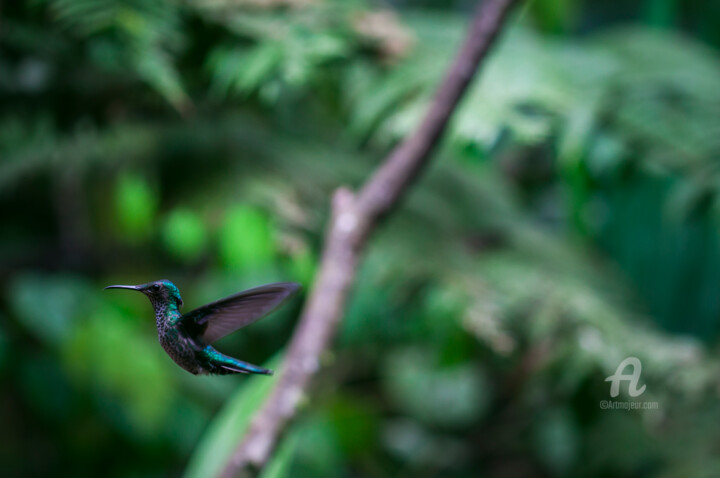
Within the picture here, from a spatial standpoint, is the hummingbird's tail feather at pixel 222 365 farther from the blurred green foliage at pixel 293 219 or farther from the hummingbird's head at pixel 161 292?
the blurred green foliage at pixel 293 219

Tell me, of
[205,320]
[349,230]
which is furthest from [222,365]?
[349,230]

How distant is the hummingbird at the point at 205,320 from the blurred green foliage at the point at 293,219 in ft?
1.07

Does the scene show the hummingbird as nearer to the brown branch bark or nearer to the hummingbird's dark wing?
the hummingbird's dark wing

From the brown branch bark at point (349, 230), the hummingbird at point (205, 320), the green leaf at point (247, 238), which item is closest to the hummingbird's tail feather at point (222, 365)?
the hummingbird at point (205, 320)

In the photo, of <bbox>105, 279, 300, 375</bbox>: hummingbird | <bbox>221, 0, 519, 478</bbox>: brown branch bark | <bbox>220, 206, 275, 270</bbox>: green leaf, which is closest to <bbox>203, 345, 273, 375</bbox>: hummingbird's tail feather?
<bbox>105, 279, 300, 375</bbox>: hummingbird

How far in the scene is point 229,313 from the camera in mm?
130

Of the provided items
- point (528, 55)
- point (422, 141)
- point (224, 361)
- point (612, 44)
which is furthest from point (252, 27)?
point (612, 44)

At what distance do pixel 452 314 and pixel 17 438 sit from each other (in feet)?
2.24

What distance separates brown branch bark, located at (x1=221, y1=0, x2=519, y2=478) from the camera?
1.28ft

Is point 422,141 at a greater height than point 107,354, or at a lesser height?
greater

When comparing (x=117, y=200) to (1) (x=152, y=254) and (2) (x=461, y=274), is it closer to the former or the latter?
(1) (x=152, y=254)

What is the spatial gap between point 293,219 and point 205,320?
1.40 ft

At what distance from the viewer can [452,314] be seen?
0.77m

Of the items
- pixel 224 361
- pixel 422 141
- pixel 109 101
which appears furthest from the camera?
pixel 109 101
